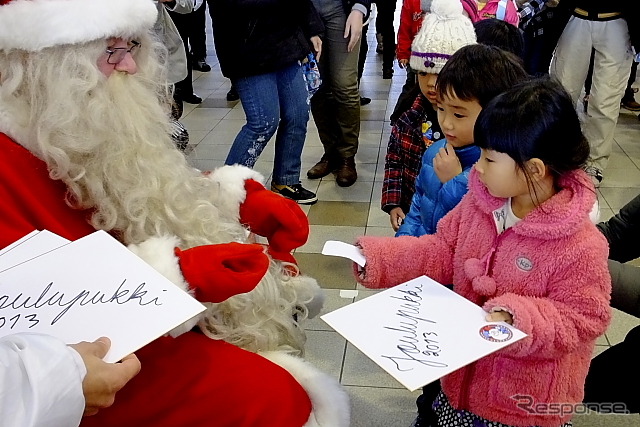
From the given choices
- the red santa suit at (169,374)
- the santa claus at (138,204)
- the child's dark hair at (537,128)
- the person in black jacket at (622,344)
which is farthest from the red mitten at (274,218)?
the person in black jacket at (622,344)

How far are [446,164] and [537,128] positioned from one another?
0.42 meters

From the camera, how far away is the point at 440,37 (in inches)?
74.1

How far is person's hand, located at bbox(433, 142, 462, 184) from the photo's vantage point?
1479mm

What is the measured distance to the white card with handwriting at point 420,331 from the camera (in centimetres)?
97

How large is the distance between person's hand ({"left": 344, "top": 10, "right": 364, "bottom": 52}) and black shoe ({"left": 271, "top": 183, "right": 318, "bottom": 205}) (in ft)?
2.84

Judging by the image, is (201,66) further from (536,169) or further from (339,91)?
(536,169)

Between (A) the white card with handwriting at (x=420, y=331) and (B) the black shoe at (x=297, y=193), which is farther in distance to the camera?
(B) the black shoe at (x=297, y=193)

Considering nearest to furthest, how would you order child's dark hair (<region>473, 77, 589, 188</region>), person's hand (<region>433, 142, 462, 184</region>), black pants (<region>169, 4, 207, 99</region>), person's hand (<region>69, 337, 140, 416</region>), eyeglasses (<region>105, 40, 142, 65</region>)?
1. person's hand (<region>69, 337, 140, 416</region>)
2. child's dark hair (<region>473, 77, 589, 188</region>)
3. eyeglasses (<region>105, 40, 142, 65</region>)
4. person's hand (<region>433, 142, 462, 184</region>)
5. black pants (<region>169, 4, 207, 99</region>)

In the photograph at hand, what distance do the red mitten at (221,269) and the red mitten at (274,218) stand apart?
0.32m

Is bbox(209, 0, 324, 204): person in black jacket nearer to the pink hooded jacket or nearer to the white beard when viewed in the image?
the white beard

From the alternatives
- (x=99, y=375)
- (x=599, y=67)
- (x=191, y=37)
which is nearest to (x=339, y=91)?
(x=599, y=67)

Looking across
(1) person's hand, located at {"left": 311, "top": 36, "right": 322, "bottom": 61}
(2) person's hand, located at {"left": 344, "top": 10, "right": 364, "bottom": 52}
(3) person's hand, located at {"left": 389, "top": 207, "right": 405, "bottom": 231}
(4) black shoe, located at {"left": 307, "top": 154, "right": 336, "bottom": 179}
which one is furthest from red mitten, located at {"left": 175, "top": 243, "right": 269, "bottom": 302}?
(4) black shoe, located at {"left": 307, "top": 154, "right": 336, "bottom": 179}

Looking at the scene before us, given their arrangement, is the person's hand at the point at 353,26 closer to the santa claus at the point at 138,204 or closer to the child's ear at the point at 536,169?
the santa claus at the point at 138,204

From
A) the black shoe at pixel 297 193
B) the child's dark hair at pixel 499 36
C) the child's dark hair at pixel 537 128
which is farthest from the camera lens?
the black shoe at pixel 297 193
